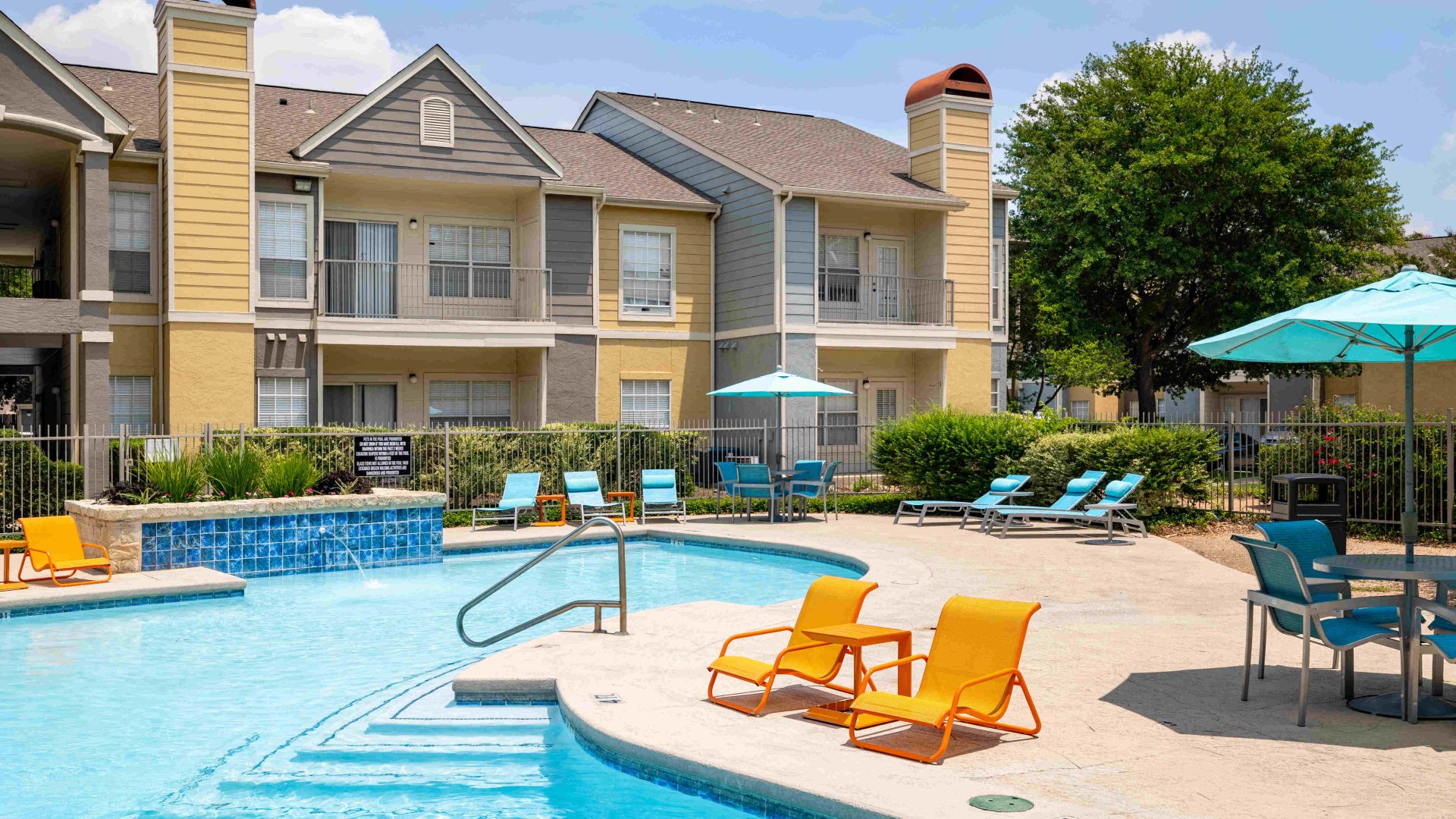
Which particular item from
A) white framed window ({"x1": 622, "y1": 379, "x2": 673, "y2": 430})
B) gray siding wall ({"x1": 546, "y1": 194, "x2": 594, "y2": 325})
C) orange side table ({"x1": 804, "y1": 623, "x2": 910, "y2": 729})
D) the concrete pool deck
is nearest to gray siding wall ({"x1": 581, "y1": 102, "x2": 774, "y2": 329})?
white framed window ({"x1": 622, "y1": 379, "x2": 673, "y2": 430})

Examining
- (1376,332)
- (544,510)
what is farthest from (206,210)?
(1376,332)

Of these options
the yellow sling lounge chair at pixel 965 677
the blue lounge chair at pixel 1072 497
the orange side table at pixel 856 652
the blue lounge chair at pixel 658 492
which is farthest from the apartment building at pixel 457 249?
the yellow sling lounge chair at pixel 965 677

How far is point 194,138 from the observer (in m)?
20.7

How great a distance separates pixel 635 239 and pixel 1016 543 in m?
12.9

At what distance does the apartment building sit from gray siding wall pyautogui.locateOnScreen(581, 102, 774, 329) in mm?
70

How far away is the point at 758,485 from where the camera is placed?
64.3ft

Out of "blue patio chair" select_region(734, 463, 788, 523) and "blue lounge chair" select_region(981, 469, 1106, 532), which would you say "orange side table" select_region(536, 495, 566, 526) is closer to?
"blue patio chair" select_region(734, 463, 788, 523)

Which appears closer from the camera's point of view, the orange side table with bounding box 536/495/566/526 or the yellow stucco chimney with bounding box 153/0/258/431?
the orange side table with bounding box 536/495/566/526

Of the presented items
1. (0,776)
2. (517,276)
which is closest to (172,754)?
(0,776)

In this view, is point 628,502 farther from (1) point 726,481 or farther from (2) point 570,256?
(2) point 570,256

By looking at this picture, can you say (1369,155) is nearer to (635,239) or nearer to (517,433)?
(635,239)

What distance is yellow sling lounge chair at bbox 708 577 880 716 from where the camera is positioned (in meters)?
7.59

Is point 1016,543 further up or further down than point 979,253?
further down

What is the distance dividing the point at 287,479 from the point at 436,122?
10301 millimetres
